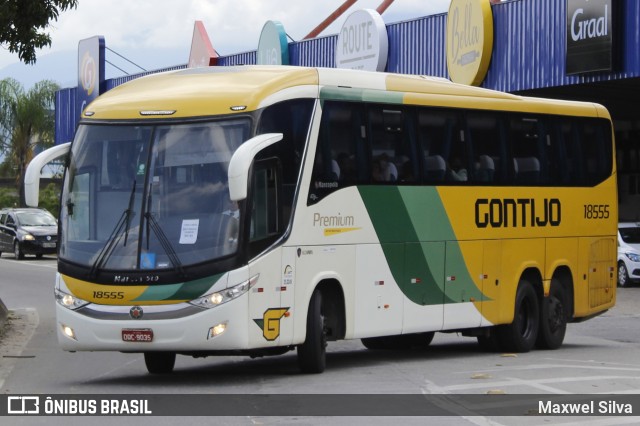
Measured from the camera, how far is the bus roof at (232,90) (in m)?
15.0

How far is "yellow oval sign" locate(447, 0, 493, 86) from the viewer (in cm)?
3750

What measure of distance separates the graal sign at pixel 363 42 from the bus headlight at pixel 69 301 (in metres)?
27.7

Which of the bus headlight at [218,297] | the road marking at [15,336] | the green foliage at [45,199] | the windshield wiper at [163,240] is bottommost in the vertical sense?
the road marking at [15,336]

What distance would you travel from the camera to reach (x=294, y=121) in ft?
50.5

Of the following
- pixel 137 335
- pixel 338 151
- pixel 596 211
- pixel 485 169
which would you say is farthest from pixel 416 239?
pixel 596 211

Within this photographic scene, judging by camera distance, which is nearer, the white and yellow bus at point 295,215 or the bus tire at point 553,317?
the white and yellow bus at point 295,215

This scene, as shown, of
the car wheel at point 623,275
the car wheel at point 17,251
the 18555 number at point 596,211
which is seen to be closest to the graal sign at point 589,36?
the car wheel at point 623,275

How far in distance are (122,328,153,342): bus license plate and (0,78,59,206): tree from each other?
80.1m

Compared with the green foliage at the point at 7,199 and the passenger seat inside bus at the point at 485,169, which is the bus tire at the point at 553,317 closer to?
the passenger seat inside bus at the point at 485,169

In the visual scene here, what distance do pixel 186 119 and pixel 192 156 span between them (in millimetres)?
421

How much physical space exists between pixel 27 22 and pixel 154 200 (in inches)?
297

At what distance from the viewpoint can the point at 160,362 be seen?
1636 cm

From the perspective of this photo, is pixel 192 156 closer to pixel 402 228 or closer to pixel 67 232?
pixel 67 232

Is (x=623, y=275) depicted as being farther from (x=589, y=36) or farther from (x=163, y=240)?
(x=163, y=240)
